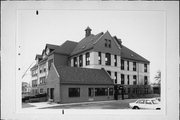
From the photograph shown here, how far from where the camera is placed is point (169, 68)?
3.36m

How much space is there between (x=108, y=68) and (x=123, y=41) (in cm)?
64

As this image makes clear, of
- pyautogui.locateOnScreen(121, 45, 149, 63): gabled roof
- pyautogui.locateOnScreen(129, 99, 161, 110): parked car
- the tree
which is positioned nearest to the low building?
pyautogui.locateOnScreen(129, 99, 161, 110): parked car

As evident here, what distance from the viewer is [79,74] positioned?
3.56 m

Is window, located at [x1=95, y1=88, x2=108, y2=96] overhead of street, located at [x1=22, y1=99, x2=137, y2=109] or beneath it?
overhead

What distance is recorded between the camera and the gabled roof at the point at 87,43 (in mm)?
3547

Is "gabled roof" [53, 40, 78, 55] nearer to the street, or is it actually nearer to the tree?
the street

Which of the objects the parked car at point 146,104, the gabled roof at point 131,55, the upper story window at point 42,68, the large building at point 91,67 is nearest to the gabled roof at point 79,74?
the large building at point 91,67

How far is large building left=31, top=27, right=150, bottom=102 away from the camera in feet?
11.6

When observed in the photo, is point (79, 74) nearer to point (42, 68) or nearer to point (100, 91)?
point (100, 91)

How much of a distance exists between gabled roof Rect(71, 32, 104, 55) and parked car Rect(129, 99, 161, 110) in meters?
1.47

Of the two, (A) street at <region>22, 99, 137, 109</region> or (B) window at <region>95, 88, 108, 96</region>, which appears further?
(B) window at <region>95, 88, 108, 96</region>

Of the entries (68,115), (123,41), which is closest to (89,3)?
(123,41)

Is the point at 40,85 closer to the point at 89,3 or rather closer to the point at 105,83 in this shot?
the point at 105,83

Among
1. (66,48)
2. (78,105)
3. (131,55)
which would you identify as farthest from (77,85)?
(131,55)
